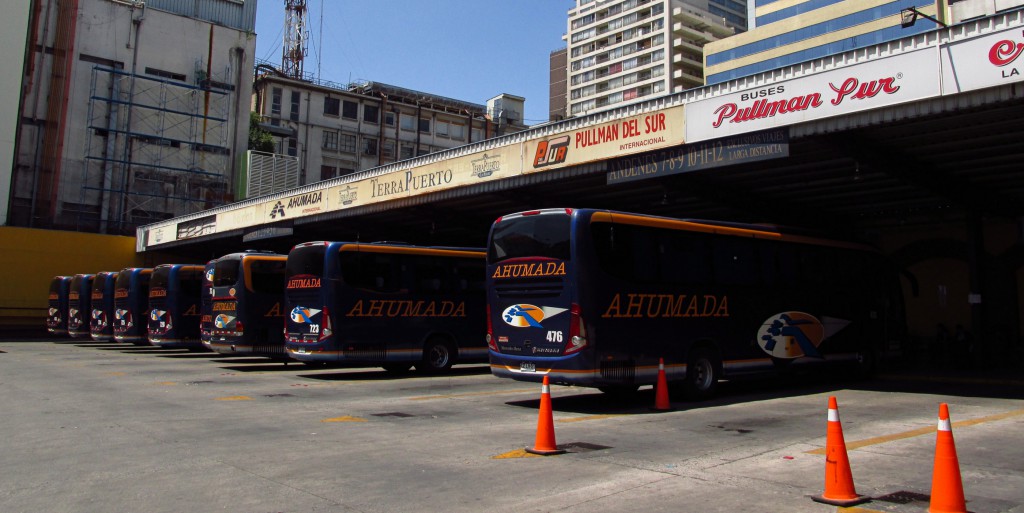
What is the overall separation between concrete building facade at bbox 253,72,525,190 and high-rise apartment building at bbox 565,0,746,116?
27307 mm

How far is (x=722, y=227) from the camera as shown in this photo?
48.2 feet

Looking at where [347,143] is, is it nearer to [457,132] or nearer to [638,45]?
[457,132]

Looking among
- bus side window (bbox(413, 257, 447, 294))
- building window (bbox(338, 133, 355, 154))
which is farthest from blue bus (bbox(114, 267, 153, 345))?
building window (bbox(338, 133, 355, 154))

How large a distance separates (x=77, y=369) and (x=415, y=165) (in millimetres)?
11048

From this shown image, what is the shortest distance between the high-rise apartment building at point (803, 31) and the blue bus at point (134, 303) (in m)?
45.4

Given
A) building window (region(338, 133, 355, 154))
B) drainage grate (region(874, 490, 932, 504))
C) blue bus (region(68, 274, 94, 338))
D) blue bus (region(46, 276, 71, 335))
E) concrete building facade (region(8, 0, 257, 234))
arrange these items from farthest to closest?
1. building window (region(338, 133, 355, 154))
2. concrete building facade (region(8, 0, 257, 234))
3. blue bus (region(46, 276, 71, 335))
4. blue bus (region(68, 274, 94, 338))
5. drainage grate (region(874, 490, 932, 504))

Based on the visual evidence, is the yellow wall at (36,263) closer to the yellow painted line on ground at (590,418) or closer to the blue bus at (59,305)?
the blue bus at (59,305)

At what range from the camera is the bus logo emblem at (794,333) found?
15455 millimetres

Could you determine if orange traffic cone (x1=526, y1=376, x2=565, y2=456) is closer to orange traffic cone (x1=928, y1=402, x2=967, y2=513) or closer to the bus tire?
orange traffic cone (x1=928, y1=402, x2=967, y2=513)

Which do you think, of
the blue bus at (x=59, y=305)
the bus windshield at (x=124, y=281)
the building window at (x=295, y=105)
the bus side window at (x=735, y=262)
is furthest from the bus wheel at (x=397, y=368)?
the building window at (x=295, y=105)

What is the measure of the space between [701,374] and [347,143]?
61.5 meters

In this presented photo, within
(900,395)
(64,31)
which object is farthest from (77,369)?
(64,31)

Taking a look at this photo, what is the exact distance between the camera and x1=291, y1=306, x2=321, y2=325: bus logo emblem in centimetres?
1856

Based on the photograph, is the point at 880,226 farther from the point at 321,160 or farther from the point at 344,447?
the point at 321,160
